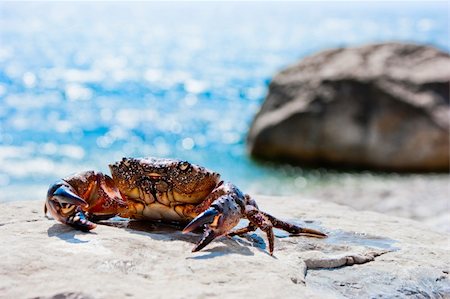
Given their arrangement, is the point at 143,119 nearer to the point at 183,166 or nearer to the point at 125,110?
the point at 125,110

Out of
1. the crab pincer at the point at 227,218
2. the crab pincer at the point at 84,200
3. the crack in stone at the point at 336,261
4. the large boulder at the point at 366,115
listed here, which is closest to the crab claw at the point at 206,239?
the crab pincer at the point at 227,218

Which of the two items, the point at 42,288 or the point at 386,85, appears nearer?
the point at 42,288

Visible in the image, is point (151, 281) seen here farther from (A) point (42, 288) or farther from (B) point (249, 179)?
(B) point (249, 179)

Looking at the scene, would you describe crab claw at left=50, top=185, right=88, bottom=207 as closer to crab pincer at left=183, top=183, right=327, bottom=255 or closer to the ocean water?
crab pincer at left=183, top=183, right=327, bottom=255

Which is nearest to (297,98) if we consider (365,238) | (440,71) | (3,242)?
(440,71)

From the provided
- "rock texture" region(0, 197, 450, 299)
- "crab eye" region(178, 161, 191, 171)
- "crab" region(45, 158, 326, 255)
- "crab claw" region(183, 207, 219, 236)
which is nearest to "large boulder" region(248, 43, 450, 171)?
"rock texture" region(0, 197, 450, 299)

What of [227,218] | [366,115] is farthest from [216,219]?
[366,115]
